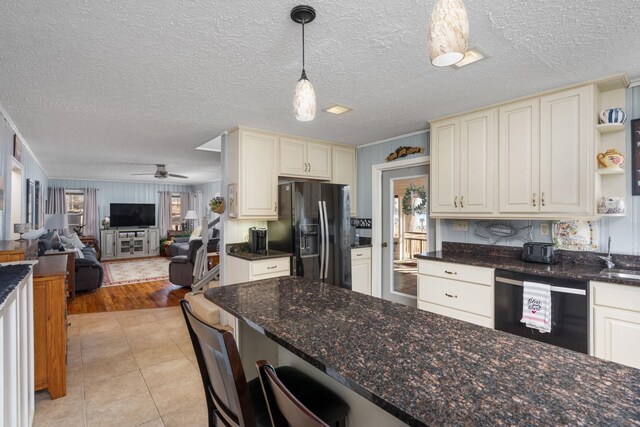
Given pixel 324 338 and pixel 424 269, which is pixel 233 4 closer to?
pixel 324 338

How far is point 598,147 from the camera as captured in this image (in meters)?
2.38

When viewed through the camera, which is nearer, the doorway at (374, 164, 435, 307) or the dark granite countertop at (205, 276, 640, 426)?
the dark granite countertop at (205, 276, 640, 426)

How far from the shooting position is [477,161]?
2.91 meters

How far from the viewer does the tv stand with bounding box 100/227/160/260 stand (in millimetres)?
9008

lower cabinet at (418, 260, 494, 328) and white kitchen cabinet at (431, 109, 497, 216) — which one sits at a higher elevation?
white kitchen cabinet at (431, 109, 497, 216)

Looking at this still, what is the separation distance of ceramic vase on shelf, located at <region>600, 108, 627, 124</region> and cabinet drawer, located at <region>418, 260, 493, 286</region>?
134 cm

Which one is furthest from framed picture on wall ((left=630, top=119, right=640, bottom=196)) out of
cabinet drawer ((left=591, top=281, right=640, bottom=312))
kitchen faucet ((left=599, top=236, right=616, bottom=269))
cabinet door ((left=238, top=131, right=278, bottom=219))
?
cabinet door ((left=238, top=131, right=278, bottom=219))

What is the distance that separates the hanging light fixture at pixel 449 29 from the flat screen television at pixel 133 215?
34.1 ft

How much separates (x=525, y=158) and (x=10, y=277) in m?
3.36

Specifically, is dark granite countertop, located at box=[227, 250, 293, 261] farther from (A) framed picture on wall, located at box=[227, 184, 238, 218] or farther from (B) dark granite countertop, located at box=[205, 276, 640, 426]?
(B) dark granite countertop, located at box=[205, 276, 640, 426]

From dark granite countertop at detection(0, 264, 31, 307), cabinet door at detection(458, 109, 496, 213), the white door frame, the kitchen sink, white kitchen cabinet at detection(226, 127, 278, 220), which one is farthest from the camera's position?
the white door frame

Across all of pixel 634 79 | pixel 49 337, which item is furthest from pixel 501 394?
pixel 49 337

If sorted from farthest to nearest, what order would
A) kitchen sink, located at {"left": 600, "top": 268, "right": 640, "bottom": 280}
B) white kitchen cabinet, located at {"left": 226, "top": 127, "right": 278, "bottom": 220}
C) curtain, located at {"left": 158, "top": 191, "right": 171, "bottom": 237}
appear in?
1. curtain, located at {"left": 158, "top": 191, "right": 171, "bottom": 237}
2. white kitchen cabinet, located at {"left": 226, "top": 127, "right": 278, "bottom": 220}
3. kitchen sink, located at {"left": 600, "top": 268, "right": 640, "bottom": 280}

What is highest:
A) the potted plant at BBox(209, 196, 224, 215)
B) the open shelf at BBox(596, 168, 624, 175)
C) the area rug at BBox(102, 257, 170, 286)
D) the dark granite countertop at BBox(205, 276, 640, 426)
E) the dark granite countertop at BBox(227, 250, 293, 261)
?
the open shelf at BBox(596, 168, 624, 175)
